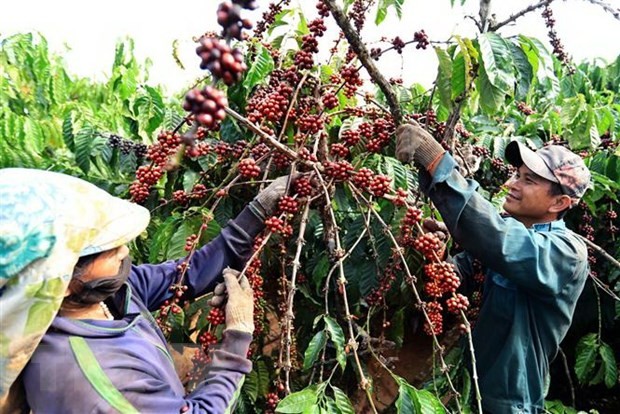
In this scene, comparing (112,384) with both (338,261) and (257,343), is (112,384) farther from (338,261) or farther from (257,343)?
(257,343)

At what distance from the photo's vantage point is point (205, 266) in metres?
2.02

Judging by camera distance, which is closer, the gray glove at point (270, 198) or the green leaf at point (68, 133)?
the gray glove at point (270, 198)

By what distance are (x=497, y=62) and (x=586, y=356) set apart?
203 centimetres

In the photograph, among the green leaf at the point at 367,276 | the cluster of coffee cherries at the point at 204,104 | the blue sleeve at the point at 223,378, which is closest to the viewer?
the cluster of coffee cherries at the point at 204,104

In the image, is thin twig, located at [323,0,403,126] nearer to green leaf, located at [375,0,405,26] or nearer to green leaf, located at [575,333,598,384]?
green leaf, located at [375,0,405,26]

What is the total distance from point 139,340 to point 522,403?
138cm

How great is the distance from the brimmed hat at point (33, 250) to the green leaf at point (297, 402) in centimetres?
75

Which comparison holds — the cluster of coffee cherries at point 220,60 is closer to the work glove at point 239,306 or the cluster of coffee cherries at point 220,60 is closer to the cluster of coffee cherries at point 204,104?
the cluster of coffee cherries at point 204,104

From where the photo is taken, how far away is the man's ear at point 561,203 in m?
2.13

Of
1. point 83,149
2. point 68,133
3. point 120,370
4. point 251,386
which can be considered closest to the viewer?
point 120,370

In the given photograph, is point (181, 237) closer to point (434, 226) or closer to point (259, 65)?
point (259, 65)

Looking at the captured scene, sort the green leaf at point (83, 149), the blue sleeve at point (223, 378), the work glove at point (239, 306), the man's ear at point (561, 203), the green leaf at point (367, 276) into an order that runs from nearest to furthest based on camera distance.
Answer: the blue sleeve at point (223, 378), the work glove at point (239, 306), the man's ear at point (561, 203), the green leaf at point (367, 276), the green leaf at point (83, 149)

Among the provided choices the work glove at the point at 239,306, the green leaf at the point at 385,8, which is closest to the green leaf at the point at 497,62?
the green leaf at the point at 385,8

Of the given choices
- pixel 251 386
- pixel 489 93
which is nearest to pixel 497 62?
pixel 489 93
